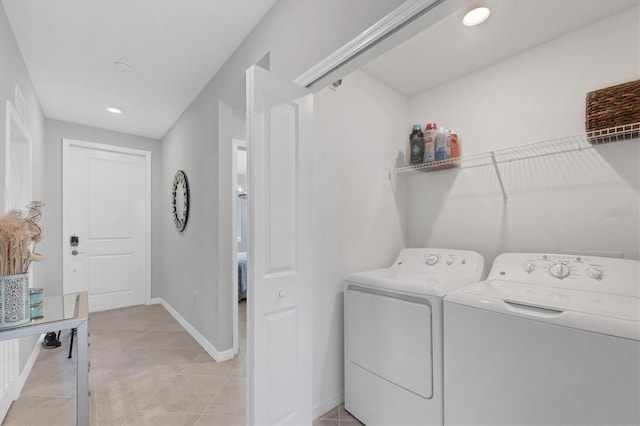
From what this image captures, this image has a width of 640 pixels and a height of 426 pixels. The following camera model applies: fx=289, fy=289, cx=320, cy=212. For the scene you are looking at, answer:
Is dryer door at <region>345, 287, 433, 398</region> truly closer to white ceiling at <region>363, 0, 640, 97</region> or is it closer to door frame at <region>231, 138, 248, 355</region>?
door frame at <region>231, 138, 248, 355</region>

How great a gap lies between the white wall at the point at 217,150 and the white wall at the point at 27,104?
126cm

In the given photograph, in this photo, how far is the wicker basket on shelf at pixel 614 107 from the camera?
136cm

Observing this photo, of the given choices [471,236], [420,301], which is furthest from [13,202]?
[471,236]

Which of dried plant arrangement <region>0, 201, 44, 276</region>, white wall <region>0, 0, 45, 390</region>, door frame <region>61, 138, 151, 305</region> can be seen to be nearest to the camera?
dried plant arrangement <region>0, 201, 44, 276</region>

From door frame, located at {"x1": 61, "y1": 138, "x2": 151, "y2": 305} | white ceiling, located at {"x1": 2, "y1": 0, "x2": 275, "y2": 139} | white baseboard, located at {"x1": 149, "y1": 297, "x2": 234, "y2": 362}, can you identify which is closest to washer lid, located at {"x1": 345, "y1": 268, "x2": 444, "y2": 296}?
white baseboard, located at {"x1": 149, "y1": 297, "x2": 234, "y2": 362}

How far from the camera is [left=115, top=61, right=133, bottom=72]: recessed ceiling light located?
7.66ft

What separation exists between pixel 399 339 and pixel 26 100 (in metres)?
3.38

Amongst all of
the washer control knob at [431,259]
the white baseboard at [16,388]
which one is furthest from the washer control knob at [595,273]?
the white baseboard at [16,388]

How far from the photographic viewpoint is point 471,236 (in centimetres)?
207

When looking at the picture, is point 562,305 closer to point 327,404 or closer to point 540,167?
point 540,167

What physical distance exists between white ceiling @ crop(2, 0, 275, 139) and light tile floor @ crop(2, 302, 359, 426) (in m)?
2.47

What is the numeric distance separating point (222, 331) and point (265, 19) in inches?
94.7

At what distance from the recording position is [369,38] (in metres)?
1.18

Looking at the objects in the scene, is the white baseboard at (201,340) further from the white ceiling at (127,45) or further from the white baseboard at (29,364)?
the white ceiling at (127,45)
